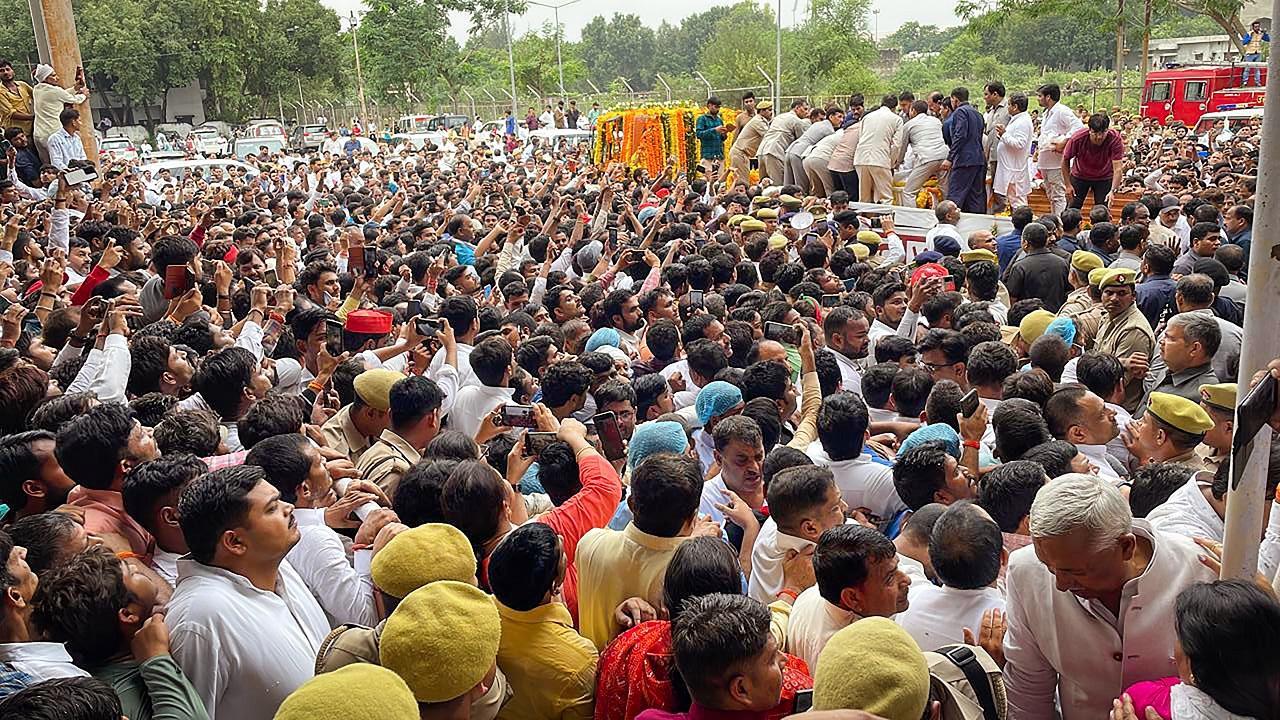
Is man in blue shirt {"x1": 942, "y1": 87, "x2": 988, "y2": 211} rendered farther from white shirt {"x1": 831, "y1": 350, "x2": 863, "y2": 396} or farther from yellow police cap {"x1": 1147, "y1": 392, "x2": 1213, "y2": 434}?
yellow police cap {"x1": 1147, "y1": 392, "x2": 1213, "y2": 434}

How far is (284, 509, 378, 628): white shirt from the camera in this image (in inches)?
125

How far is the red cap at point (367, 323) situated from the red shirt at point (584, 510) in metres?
2.73

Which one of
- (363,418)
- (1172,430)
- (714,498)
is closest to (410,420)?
(363,418)

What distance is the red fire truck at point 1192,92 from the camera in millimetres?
28391

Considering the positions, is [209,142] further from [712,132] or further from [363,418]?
[363,418]

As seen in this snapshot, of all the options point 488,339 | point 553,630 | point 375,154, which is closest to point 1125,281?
point 488,339

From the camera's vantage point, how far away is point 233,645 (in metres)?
2.66

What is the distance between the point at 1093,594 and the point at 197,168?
982 inches

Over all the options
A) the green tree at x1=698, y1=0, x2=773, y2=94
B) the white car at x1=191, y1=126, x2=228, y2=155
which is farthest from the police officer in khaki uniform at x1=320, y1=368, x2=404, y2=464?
the green tree at x1=698, y1=0, x2=773, y2=94

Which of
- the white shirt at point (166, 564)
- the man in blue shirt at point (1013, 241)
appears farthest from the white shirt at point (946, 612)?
the man in blue shirt at point (1013, 241)

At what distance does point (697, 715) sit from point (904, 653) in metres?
0.50

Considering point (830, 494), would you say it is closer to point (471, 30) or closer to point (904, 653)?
point (904, 653)

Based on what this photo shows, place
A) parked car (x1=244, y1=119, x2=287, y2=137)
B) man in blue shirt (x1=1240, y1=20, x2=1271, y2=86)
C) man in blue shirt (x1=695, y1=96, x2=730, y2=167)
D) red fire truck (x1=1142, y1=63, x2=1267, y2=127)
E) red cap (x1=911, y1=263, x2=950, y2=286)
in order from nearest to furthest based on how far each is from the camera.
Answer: red cap (x1=911, y1=263, x2=950, y2=286) < man in blue shirt (x1=695, y1=96, x2=730, y2=167) < red fire truck (x1=1142, y1=63, x2=1267, y2=127) < man in blue shirt (x1=1240, y1=20, x2=1271, y2=86) < parked car (x1=244, y1=119, x2=287, y2=137)

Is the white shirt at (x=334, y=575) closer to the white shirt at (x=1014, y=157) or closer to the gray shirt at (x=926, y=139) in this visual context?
the white shirt at (x=1014, y=157)
